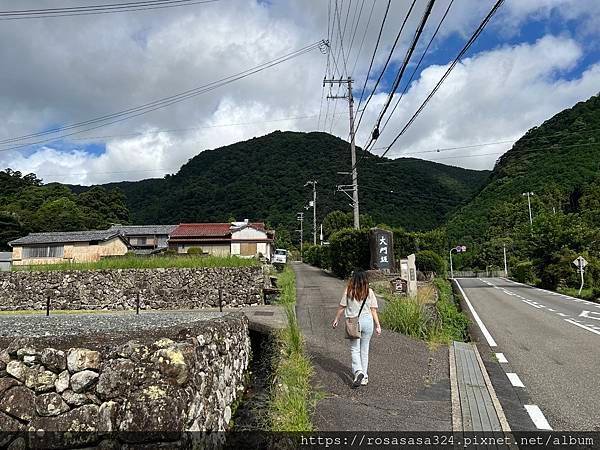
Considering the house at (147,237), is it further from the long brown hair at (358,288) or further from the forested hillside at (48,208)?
the long brown hair at (358,288)

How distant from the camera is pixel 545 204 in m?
57.8

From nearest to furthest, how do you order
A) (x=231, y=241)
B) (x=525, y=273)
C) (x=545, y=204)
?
(x=525, y=273), (x=231, y=241), (x=545, y=204)

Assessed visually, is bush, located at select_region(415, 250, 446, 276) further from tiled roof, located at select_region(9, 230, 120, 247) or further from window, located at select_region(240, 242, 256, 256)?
tiled roof, located at select_region(9, 230, 120, 247)

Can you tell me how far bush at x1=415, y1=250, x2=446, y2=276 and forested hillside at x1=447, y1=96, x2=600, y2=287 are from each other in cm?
843

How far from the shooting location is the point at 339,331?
9914 millimetres

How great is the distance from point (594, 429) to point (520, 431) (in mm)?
767

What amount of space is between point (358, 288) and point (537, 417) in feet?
8.36

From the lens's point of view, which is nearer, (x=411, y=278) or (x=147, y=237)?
(x=411, y=278)

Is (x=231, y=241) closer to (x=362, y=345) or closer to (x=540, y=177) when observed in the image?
(x=362, y=345)

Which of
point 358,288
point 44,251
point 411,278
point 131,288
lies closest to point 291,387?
point 358,288

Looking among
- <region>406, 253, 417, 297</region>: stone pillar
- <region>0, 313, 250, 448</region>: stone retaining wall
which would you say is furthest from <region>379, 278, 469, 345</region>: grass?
<region>0, 313, 250, 448</region>: stone retaining wall

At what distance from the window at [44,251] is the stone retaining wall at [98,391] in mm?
45842

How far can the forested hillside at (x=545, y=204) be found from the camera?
31.9 meters

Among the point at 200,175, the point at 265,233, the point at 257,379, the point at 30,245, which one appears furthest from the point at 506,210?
the point at 257,379
